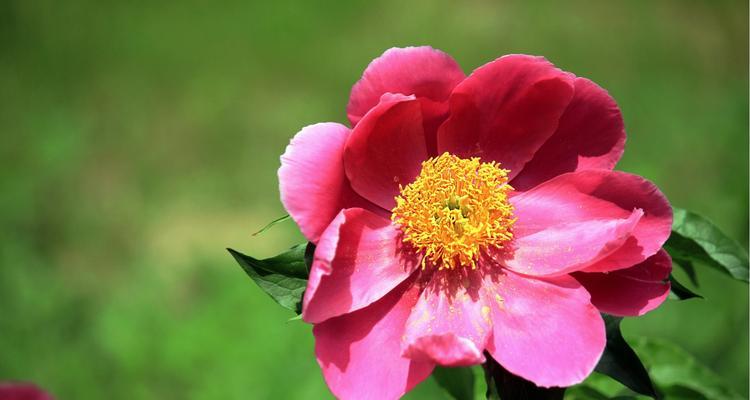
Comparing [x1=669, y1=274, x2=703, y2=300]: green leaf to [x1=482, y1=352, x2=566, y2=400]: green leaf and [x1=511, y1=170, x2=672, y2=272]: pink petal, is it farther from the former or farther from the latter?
[x1=482, y1=352, x2=566, y2=400]: green leaf

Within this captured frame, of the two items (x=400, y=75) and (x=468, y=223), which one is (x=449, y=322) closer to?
(x=468, y=223)

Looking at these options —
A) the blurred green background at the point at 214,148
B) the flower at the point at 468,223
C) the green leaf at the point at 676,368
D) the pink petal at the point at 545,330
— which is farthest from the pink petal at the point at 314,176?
the blurred green background at the point at 214,148

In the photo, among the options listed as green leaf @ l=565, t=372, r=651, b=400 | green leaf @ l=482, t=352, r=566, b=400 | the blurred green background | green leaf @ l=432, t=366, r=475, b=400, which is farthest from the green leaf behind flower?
the blurred green background

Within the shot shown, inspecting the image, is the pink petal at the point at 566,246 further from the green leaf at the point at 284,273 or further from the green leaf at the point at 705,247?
the green leaf at the point at 284,273

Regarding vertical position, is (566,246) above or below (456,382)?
above

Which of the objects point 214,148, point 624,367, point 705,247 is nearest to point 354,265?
point 624,367

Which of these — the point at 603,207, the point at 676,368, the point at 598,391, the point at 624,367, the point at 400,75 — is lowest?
the point at 676,368
